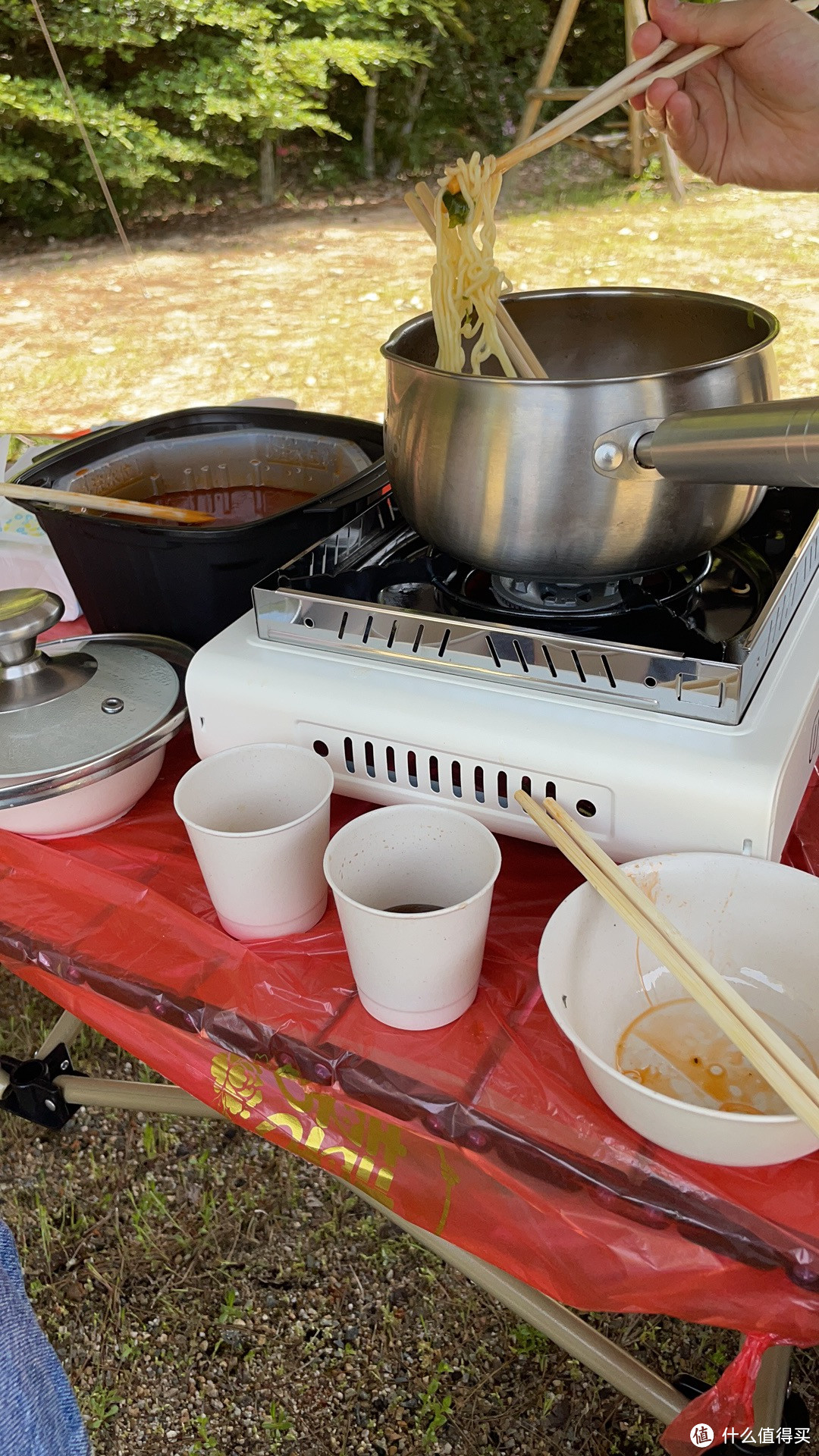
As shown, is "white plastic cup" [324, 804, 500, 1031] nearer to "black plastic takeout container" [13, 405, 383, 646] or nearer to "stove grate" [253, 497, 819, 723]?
"stove grate" [253, 497, 819, 723]

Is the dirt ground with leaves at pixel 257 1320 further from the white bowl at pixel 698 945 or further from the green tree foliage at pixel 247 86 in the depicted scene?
the green tree foliage at pixel 247 86

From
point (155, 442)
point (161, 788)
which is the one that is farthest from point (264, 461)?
point (161, 788)

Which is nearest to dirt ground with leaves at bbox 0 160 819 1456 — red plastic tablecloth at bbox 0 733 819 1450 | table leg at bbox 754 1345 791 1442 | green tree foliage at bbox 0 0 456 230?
table leg at bbox 754 1345 791 1442

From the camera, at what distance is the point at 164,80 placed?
6.73m

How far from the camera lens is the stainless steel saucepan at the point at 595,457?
72 centimetres

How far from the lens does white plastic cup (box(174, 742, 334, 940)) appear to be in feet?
2.58

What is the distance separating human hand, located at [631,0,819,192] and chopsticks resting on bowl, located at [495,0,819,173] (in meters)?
0.20

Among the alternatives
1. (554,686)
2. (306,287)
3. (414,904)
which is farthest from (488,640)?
(306,287)

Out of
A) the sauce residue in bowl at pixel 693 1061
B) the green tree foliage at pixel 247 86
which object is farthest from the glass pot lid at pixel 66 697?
the green tree foliage at pixel 247 86

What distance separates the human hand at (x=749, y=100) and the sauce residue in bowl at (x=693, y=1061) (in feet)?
3.52

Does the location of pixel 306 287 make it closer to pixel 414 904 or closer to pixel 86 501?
pixel 86 501

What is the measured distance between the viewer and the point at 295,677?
894 millimetres

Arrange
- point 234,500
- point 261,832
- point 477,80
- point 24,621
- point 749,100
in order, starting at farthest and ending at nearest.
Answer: point 477,80, point 749,100, point 234,500, point 24,621, point 261,832

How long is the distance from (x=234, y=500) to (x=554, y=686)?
0.59 m
